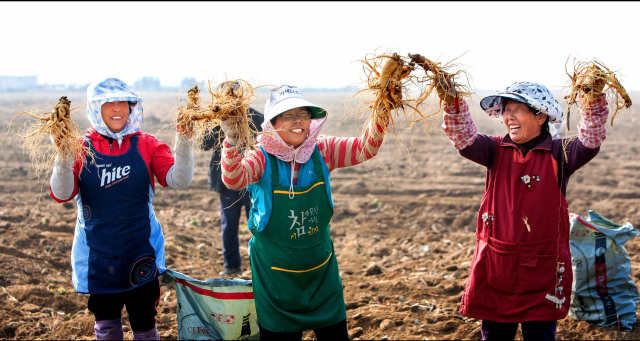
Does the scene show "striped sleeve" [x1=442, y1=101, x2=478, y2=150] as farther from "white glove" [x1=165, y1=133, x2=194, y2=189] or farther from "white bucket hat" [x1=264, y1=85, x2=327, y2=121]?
"white glove" [x1=165, y1=133, x2=194, y2=189]

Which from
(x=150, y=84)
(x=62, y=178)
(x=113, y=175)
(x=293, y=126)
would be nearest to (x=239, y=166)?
(x=293, y=126)

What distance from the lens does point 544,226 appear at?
2.38 m

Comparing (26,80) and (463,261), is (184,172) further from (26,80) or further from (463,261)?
(26,80)

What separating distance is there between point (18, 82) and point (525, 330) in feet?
238

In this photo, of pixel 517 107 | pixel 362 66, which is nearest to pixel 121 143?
pixel 362 66

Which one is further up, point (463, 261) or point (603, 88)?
point (603, 88)

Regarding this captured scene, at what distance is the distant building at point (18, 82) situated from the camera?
5897 cm

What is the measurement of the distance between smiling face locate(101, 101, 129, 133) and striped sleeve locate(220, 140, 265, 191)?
84 cm

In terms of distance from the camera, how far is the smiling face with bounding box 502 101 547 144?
2406mm

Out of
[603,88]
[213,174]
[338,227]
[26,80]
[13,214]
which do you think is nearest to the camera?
[603,88]

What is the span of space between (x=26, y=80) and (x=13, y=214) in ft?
220

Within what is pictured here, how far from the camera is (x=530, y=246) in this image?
2383 mm

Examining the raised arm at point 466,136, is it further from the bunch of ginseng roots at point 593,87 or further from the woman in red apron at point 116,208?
the woman in red apron at point 116,208

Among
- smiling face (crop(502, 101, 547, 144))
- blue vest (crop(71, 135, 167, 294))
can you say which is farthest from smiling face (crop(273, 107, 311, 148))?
smiling face (crop(502, 101, 547, 144))
